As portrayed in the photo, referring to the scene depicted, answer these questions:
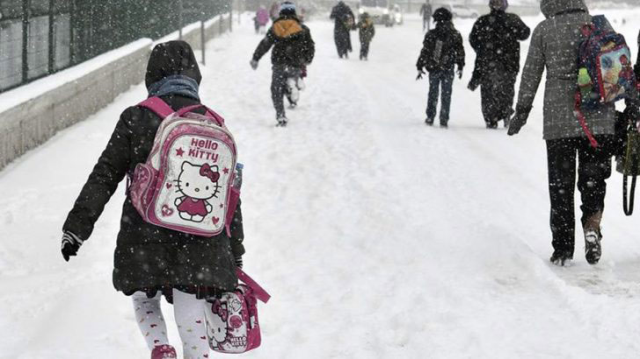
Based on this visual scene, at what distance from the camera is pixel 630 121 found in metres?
6.48

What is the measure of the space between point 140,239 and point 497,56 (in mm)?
9940

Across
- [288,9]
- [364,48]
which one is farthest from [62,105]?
[364,48]

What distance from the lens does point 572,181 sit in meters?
6.58

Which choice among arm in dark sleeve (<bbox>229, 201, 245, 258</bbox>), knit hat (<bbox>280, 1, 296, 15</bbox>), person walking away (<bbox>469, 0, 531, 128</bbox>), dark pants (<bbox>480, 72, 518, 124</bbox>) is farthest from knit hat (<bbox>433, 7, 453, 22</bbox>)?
arm in dark sleeve (<bbox>229, 201, 245, 258</bbox>)

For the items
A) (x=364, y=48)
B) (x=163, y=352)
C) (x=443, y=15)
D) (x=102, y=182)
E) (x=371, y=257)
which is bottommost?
(x=371, y=257)

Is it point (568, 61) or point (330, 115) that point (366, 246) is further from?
point (330, 115)

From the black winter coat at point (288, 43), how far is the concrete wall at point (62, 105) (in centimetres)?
222

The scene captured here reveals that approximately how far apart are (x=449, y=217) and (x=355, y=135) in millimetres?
4565

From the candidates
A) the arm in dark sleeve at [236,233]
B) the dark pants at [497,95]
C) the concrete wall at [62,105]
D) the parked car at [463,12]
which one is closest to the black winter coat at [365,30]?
the concrete wall at [62,105]

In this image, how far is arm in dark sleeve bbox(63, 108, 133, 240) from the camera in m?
3.65

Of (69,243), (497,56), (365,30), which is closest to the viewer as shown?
(69,243)

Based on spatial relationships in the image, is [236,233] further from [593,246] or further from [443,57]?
[443,57]

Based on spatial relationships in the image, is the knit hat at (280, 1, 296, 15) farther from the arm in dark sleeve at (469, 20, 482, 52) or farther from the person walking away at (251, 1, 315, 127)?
the arm in dark sleeve at (469, 20, 482, 52)

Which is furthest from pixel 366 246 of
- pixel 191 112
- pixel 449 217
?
pixel 191 112
